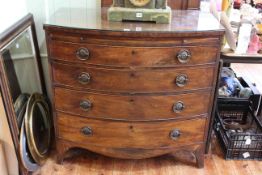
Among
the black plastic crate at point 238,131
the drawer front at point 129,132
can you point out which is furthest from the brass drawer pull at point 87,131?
the black plastic crate at point 238,131

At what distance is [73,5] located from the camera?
194 cm

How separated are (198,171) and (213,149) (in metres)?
0.27

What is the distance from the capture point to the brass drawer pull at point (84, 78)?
1.61 m

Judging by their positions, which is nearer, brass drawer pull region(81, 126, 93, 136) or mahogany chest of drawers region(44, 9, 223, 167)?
mahogany chest of drawers region(44, 9, 223, 167)

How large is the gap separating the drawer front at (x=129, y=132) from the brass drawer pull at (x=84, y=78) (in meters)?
0.25

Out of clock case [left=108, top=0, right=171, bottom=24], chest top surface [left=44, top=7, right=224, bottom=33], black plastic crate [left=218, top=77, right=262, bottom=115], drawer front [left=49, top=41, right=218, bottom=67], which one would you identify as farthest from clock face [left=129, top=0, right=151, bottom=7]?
black plastic crate [left=218, top=77, right=262, bottom=115]

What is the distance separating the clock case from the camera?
1.61 meters

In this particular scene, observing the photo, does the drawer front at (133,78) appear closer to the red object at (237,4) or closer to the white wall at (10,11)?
the white wall at (10,11)

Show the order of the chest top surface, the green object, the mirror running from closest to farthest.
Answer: the chest top surface, the green object, the mirror

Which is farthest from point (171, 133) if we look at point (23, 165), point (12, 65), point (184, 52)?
point (12, 65)

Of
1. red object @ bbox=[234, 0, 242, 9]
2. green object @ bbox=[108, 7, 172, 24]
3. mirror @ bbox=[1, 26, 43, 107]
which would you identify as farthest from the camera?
red object @ bbox=[234, 0, 242, 9]

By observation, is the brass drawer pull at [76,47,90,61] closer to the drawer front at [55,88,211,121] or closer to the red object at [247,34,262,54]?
the drawer front at [55,88,211,121]

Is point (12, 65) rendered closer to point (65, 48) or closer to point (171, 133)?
point (65, 48)

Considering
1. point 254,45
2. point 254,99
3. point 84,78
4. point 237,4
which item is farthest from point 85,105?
point 237,4
